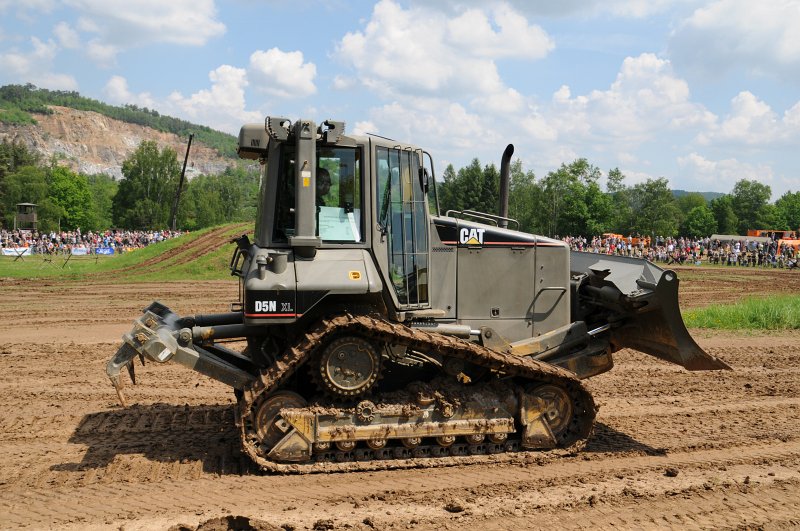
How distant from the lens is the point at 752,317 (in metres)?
A: 18.0

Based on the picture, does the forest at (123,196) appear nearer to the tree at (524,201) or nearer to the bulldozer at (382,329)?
the tree at (524,201)

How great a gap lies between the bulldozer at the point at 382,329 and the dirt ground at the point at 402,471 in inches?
16.0

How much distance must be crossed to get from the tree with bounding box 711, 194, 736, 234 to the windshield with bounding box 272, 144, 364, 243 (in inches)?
4474

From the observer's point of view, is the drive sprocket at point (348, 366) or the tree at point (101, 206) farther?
the tree at point (101, 206)

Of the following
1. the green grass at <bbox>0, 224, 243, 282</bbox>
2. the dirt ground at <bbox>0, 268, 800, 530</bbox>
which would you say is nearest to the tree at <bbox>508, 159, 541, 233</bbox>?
the green grass at <bbox>0, 224, 243, 282</bbox>

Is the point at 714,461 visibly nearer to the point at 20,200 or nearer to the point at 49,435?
the point at 49,435

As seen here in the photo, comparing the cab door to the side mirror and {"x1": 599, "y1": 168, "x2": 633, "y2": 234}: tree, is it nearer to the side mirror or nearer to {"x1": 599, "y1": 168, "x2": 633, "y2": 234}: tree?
the side mirror

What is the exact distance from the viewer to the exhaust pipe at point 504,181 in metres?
9.00

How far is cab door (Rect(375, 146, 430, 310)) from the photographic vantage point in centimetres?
774

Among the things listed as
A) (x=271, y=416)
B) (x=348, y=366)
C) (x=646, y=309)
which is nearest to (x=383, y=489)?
(x=348, y=366)

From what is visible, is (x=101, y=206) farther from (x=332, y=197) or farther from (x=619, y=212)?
(x=332, y=197)

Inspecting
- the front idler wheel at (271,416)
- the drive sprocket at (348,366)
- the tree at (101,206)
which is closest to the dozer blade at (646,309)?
the drive sprocket at (348,366)

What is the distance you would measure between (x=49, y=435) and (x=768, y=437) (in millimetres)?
8858

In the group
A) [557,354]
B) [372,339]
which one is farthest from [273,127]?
[557,354]
